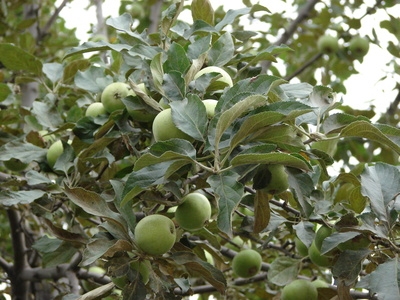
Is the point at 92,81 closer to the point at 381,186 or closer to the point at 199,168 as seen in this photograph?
the point at 199,168

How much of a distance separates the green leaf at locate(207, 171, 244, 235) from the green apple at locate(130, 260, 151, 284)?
31cm

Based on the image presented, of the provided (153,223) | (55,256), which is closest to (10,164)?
(55,256)

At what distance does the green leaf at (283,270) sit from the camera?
144 cm

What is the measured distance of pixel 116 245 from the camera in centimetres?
100

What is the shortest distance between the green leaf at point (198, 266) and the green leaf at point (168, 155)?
30cm

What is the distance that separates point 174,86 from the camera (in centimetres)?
104

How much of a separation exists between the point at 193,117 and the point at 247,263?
0.84 meters

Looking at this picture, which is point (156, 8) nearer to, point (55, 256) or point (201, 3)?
point (201, 3)

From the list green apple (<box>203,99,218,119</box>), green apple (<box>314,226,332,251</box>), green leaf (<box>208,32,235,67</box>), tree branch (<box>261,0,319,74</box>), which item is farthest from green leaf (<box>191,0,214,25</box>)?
tree branch (<box>261,0,319,74</box>)

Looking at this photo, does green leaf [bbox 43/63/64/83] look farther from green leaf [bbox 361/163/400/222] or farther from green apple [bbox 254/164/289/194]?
green leaf [bbox 361/163/400/222]

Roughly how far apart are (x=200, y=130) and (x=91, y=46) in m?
0.42

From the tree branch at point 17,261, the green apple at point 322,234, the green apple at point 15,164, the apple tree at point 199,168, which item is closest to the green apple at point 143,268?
the apple tree at point 199,168

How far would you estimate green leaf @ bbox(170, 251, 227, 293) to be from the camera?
1.13 m

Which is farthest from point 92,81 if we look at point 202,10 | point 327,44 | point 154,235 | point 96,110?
point 327,44
